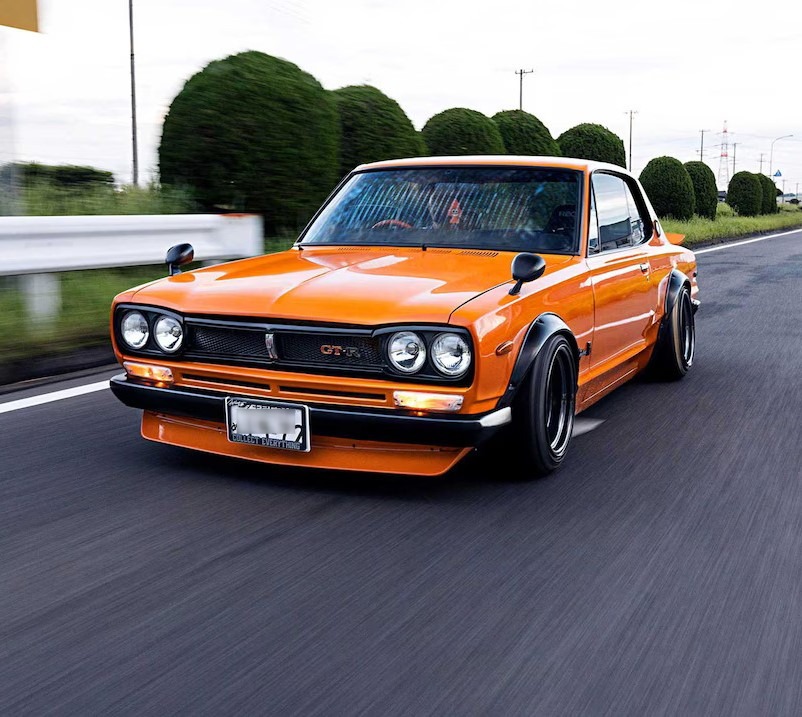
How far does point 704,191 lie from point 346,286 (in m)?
34.9

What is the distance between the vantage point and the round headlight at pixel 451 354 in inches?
153

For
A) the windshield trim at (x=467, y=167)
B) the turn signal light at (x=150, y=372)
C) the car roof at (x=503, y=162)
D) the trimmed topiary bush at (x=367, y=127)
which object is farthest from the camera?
the trimmed topiary bush at (x=367, y=127)

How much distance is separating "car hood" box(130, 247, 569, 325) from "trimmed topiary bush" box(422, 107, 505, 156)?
15.7 m

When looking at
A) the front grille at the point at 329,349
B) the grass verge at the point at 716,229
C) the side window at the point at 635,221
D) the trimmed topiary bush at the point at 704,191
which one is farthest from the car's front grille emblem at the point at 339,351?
the trimmed topiary bush at the point at 704,191

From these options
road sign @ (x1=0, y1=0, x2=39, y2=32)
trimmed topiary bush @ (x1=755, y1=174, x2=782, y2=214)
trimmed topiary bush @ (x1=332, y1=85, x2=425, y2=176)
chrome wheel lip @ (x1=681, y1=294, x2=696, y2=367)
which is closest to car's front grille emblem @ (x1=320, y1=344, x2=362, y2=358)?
chrome wheel lip @ (x1=681, y1=294, x2=696, y2=367)

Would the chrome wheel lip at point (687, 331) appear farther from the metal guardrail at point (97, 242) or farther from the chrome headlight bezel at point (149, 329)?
the metal guardrail at point (97, 242)

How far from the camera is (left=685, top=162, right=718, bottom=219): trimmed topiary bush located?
122ft

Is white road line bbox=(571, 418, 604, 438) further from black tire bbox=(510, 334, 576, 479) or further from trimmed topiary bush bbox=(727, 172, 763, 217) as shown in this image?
trimmed topiary bush bbox=(727, 172, 763, 217)

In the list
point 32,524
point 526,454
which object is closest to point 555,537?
point 526,454

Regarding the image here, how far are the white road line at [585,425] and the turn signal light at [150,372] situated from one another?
6.74 feet

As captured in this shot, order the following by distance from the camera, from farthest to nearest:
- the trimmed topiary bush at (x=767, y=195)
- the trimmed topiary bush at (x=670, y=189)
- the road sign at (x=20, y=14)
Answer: the trimmed topiary bush at (x=767, y=195)
the trimmed topiary bush at (x=670, y=189)
the road sign at (x=20, y=14)

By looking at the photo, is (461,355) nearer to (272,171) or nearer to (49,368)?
(49,368)

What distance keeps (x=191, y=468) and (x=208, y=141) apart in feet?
26.7

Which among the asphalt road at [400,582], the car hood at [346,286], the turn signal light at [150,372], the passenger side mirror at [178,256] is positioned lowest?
the asphalt road at [400,582]
